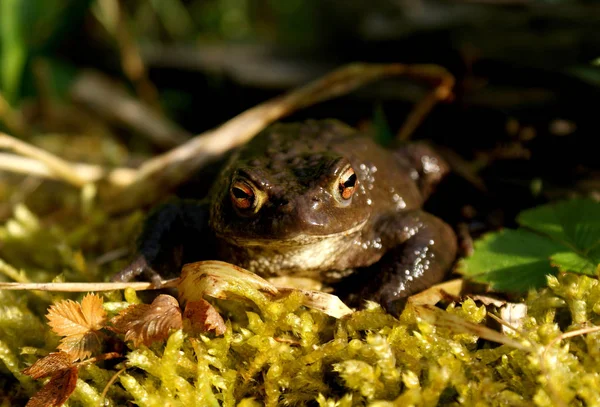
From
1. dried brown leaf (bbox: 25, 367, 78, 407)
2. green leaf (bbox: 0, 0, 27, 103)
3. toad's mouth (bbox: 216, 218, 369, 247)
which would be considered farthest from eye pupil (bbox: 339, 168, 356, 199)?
green leaf (bbox: 0, 0, 27, 103)

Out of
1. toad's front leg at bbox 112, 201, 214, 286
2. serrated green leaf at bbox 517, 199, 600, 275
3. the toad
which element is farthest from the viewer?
toad's front leg at bbox 112, 201, 214, 286

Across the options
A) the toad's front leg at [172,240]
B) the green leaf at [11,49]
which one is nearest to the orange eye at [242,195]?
the toad's front leg at [172,240]

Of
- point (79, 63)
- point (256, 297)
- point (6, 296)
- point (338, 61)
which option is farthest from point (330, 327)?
point (79, 63)

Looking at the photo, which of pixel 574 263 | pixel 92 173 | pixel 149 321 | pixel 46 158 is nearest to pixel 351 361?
pixel 149 321

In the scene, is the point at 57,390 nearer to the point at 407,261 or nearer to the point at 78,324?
the point at 78,324

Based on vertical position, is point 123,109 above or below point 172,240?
below

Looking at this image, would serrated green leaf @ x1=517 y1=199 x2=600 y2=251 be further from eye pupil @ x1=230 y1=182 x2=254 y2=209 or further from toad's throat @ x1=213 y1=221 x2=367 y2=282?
eye pupil @ x1=230 y1=182 x2=254 y2=209

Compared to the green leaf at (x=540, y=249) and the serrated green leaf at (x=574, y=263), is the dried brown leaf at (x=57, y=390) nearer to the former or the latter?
the green leaf at (x=540, y=249)

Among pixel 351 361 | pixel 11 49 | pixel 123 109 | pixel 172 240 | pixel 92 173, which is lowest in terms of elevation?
pixel 123 109

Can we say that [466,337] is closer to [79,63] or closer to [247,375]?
[247,375]
